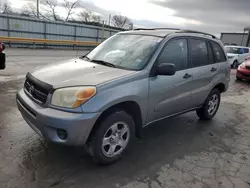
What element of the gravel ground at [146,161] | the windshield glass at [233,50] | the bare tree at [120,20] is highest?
the bare tree at [120,20]

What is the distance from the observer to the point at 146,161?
3.41 m

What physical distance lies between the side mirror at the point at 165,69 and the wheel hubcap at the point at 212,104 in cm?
210

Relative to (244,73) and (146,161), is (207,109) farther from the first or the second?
(244,73)

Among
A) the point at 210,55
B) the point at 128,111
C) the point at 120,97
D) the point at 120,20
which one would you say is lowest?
the point at 128,111

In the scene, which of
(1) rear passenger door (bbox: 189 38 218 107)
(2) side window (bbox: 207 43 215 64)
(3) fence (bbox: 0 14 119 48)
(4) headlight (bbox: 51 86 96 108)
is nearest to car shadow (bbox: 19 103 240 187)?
(1) rear passenger door (bbox: 189 38 218 107)

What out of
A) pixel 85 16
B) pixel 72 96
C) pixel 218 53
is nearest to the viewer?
pixel 72 96

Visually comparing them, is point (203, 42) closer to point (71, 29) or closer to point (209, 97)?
point (209, 97)

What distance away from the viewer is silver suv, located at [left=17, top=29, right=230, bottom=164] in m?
2.81

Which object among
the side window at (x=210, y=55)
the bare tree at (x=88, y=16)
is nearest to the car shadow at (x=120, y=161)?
the side window at (x=210, y=55)

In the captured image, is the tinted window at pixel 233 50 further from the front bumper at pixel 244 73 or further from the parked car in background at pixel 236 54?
the front bumper at pixel 244 73

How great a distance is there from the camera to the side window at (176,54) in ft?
12.2

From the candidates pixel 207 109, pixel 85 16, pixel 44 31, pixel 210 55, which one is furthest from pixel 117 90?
pixel 85 16

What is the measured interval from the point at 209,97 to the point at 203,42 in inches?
45.4

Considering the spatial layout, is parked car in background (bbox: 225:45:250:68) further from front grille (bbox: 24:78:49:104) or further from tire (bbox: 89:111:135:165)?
front grille (bbox: 24:78:49:104)
